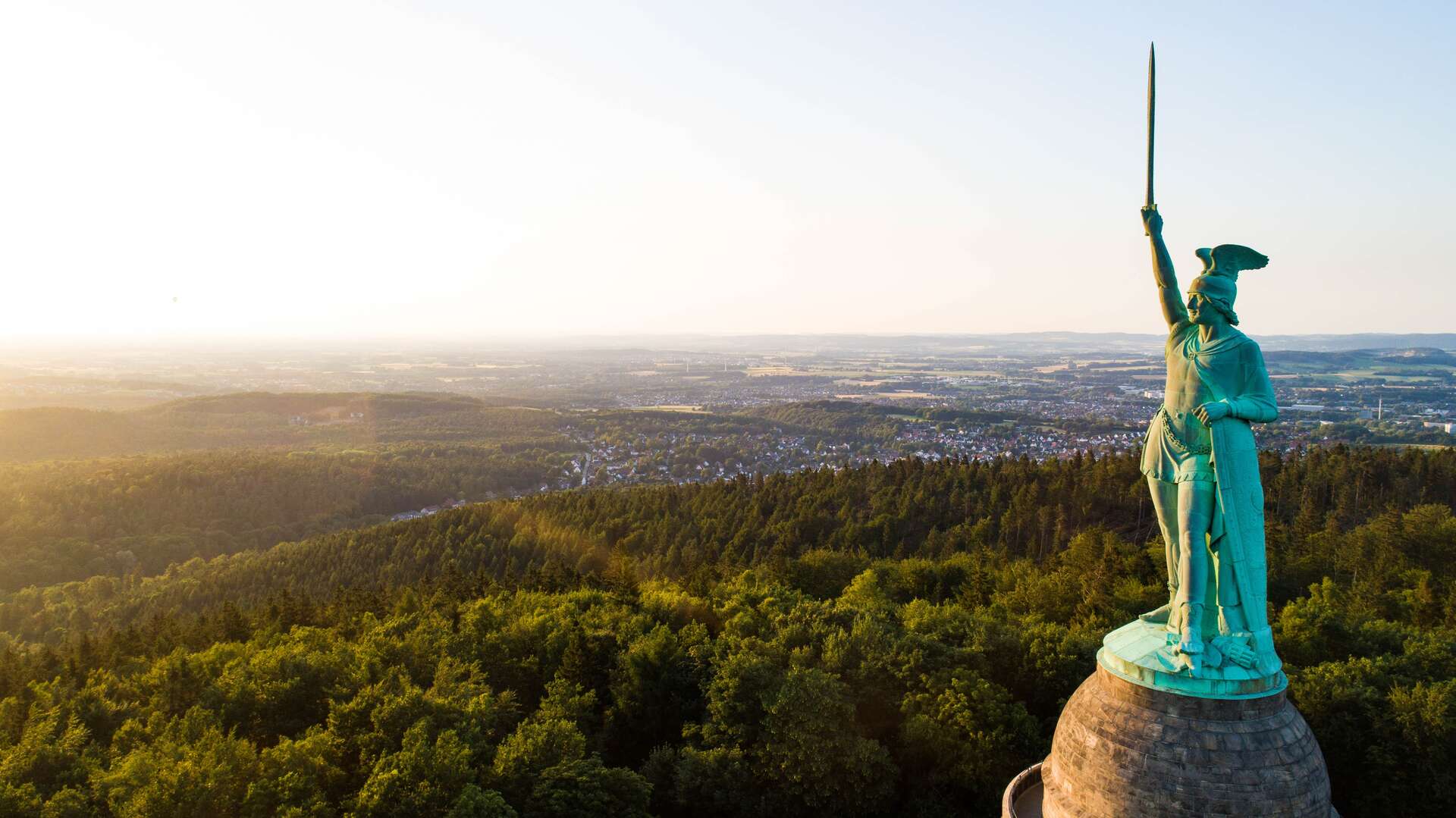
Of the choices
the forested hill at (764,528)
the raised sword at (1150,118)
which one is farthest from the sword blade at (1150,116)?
the forested hill at (764,528)

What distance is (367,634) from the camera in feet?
93.1

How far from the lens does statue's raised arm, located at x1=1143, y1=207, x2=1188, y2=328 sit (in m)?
12.5

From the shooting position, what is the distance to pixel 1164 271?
1263 cm

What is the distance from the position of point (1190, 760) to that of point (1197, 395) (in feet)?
17.0

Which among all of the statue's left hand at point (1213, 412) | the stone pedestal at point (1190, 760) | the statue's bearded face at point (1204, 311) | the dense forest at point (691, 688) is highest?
the statue's bearded face at point (1204, 311)

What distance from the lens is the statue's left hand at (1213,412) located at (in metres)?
11.4

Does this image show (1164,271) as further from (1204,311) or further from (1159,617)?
(1159,617)

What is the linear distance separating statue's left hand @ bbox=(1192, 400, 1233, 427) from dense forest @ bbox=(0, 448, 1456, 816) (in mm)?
11928

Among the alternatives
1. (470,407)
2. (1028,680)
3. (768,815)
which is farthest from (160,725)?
(470,407)

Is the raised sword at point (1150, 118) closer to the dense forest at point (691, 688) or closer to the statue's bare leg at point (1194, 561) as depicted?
the statue's bare leg at point (1194, 561)

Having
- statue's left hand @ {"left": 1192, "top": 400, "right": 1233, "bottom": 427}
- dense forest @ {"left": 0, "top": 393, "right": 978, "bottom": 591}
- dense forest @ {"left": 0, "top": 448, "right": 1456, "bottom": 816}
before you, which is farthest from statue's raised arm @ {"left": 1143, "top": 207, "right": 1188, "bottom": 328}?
dense forest @ {"left": 0, "top": 393, "right": 978, "bottom": 591}

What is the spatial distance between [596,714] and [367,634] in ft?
32.3

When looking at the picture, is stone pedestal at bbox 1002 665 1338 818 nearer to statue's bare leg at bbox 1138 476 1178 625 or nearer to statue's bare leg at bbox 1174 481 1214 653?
statue's bare leg at bbox 1174 481 1214 653

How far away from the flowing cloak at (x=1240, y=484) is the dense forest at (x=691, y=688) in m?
10.2
